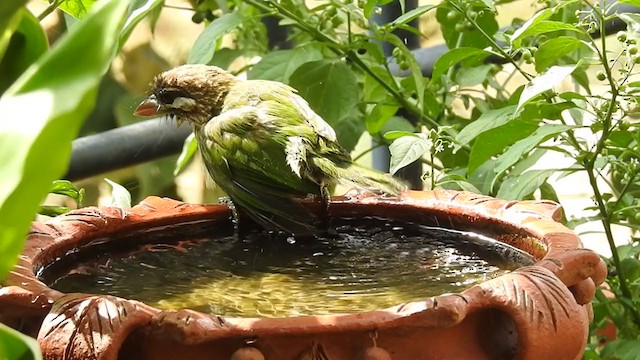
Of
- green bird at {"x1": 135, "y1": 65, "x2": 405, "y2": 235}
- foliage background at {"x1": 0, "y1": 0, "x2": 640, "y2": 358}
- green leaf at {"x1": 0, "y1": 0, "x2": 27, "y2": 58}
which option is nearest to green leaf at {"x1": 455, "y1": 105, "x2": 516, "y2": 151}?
foliage background at {"x1": 0, "y1": 0, "x2": 640, "y2": 358}

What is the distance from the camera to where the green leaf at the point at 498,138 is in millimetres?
1203

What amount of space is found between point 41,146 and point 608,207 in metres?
1.14

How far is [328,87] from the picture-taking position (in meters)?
1.51

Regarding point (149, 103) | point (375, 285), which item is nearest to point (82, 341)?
point (375, 285)

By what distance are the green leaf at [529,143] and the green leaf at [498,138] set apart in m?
0.03

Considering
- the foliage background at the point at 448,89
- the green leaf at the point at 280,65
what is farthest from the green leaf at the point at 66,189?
the green leaf at the point at 280,65

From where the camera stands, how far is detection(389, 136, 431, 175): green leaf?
119 centimetres

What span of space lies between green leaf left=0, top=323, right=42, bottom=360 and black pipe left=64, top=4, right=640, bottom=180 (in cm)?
96

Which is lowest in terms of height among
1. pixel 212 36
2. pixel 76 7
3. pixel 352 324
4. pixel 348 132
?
pixel 348 132

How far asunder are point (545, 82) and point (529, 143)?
116mm

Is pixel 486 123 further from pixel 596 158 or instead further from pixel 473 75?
pixel 473 75

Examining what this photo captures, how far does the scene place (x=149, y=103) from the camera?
129cm

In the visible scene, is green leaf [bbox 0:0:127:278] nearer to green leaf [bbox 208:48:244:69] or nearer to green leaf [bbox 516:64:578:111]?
green leaf [bbox 516:64:578:111]

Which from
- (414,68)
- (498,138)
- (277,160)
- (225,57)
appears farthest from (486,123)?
(225,57)
